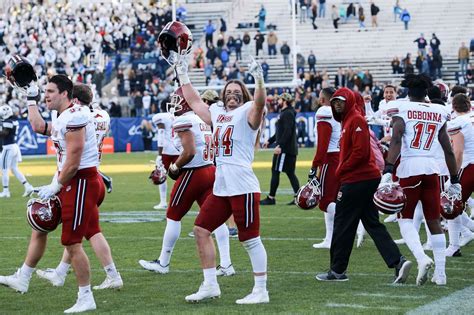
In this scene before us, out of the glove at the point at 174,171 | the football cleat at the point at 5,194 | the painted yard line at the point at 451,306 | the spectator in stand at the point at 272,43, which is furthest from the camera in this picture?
the spectator in stand at the point at 272,43

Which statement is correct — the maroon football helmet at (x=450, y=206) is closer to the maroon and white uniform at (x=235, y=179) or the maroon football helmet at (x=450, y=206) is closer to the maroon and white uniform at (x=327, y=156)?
the maroon and white uniform at (x=327, y=156)

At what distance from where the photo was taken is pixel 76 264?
8203 mm

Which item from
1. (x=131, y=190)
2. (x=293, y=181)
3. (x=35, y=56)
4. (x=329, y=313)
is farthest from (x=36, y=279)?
(x=35, y=56)

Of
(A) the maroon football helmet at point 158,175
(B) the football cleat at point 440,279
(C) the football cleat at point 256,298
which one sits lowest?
(A) the maroon football helmet at point 158,175

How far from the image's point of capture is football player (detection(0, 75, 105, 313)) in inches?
322

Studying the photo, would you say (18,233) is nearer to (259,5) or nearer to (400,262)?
(400,262)

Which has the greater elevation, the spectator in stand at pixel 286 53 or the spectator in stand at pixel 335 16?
the spectator in stand at pixel 335 16

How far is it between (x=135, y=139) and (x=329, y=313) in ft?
98.7

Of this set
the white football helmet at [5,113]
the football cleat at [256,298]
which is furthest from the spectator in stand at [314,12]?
the football cleat at [256,298]

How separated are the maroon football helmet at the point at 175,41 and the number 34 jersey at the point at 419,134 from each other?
6.81 feet

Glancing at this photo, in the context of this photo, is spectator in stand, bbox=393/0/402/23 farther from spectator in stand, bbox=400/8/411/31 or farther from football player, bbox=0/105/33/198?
football player, bbox=0/105/33/198

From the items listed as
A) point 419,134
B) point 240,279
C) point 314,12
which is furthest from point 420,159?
point 314,12

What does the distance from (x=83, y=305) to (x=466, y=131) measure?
4.91m

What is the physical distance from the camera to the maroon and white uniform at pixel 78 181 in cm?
823
